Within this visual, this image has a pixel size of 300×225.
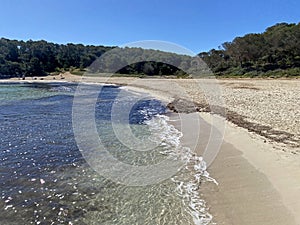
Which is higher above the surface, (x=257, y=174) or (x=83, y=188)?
(x=257, y=174)

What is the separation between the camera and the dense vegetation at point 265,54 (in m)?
56.1

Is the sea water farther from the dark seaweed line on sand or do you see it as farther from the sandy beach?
the dark seaweed line on sand

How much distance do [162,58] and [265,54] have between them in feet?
82.1

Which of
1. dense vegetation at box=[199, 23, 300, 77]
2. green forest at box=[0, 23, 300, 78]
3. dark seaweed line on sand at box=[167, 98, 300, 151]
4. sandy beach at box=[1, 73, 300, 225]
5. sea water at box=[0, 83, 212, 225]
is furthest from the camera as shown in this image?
green forest at box=[0, 23, 300, 78]

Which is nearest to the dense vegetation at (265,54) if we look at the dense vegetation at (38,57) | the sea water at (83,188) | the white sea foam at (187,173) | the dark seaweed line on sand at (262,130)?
the dark seaweed line on sand at (262,130)

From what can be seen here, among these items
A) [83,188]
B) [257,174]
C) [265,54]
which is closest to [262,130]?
[257,174]

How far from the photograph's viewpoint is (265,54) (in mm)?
62781

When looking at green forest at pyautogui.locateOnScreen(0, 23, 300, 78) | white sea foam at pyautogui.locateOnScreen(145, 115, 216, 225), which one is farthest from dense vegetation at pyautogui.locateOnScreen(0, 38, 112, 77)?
white sea foam at pyautogui.locateOnScreen(145, 115, 216, 225)

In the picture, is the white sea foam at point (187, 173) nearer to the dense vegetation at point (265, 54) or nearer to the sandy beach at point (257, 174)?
the sandy beach at point (257, 174)

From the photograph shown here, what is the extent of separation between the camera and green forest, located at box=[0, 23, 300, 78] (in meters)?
58.4

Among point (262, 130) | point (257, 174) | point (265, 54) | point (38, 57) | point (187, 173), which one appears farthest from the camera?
point (38, 57)

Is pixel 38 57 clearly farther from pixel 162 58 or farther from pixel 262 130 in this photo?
pixel 262 130

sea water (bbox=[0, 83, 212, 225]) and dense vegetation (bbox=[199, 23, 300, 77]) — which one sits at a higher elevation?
dense vegetation (bbox=[199, 23, 300, 77])

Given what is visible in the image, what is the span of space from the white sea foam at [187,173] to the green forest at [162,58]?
42.5 metres
